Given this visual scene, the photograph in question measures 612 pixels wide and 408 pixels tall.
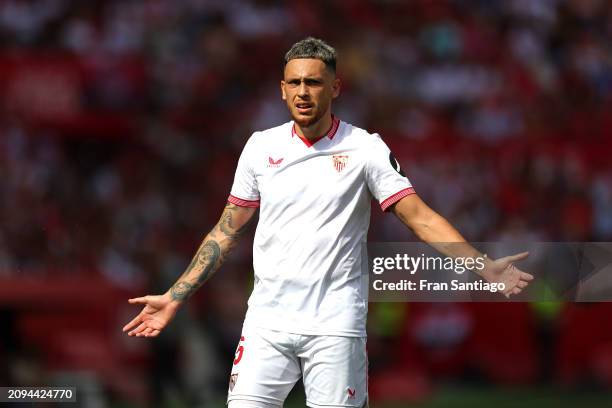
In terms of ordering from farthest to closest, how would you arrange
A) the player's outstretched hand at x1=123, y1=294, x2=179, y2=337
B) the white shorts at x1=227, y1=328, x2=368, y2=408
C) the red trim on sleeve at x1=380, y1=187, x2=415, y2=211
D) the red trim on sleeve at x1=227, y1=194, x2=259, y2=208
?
the red trim on sleeve at x1=227, y1=194, x2=259, y2=208 → the player's outstretched hand at x1=123, y1=294, x2=179, y2=337 → the red trim on sleeve at x1=380, y1=187, x2=415, y2=211 → the white shorts at x1=227, y1=328, x2=368, y2=408

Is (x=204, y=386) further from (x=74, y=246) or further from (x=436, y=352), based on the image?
(x=436, y=352)

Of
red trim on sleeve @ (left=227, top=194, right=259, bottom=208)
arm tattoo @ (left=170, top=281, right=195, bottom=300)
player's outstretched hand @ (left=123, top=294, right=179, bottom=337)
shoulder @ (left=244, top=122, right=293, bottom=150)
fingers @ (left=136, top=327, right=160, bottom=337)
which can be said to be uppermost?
shoulder @ (left=244, top=122, right=293, bottom=150)

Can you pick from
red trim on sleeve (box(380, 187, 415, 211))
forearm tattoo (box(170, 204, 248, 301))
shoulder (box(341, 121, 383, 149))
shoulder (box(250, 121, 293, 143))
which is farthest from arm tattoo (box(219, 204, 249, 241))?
red trim on sleeve (box(380, 187, 415, 211))

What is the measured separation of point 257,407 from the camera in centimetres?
518

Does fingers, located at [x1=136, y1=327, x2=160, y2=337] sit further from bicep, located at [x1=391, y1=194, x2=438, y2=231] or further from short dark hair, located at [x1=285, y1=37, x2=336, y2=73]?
short dark hair, located at [x1=285, y1=37, x2=336, y2=73]

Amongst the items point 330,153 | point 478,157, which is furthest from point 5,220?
point 330,153

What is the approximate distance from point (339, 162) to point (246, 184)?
1.62 feet

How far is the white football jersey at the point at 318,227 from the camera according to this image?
521cm

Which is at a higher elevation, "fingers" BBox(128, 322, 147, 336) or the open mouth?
the open mouth

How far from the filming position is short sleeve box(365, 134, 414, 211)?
528cm

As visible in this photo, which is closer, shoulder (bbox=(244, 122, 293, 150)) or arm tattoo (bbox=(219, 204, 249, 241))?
shoulder (bbox=(244, 122, 293, 150))

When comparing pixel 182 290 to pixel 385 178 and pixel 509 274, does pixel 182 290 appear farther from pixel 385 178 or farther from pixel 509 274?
pixel 509 274

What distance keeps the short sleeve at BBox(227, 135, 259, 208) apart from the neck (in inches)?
10.8

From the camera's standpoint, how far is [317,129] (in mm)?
5355
